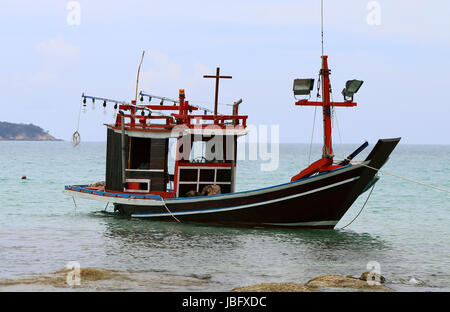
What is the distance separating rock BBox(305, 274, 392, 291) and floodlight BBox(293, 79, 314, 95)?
7552 millimetres

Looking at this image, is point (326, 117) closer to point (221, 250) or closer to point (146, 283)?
point (221, 250)

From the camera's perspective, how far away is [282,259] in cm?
1647

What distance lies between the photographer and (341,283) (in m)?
12.8

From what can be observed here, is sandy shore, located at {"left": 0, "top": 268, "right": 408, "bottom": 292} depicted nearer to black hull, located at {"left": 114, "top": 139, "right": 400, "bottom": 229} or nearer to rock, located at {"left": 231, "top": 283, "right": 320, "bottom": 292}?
rock, located at {"left": 231, "top": 283, "right": 320, "bottom": 292}

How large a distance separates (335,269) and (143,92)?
11983 mm

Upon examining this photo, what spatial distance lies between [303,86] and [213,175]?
15.1 ft

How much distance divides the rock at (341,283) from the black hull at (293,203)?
634 centimetres

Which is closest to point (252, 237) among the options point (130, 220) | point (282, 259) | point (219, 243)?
point (219, 243)

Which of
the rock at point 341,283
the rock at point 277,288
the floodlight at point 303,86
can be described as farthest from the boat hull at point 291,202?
the rock at point 277,288

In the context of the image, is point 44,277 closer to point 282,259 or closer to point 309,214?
point 282,259

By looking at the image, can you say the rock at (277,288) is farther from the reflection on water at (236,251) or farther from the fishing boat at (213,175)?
the fishing boat at (213,175)

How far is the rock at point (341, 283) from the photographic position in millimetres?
12617

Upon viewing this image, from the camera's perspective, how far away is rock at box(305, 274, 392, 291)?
41.4 feet
